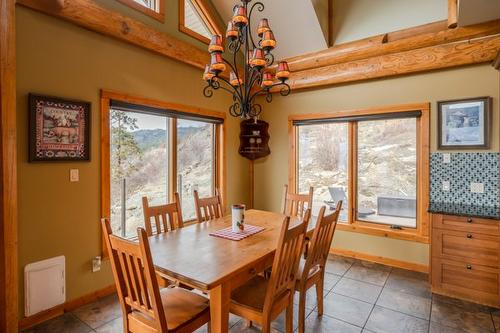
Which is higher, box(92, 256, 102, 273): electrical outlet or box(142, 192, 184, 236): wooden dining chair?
box(142, 192, 184, 236): wooden dining chair

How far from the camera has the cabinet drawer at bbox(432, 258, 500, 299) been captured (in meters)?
2.70

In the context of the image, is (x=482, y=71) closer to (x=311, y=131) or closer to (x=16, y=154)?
(x=311, y=131)

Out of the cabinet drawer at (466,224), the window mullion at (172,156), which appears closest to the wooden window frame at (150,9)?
the window mullion at (172,156)

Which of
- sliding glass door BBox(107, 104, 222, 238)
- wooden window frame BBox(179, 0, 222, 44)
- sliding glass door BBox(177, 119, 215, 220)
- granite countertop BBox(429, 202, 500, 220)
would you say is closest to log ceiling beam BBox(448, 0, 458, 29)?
granite countertop BBox(429, 202, 500, 220)

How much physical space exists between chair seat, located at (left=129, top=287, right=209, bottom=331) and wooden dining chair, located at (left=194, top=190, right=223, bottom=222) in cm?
101

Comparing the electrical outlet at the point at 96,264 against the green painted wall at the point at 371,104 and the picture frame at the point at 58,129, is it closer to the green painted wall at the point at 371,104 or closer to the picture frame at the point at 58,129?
the picture frame at the point at 58,129

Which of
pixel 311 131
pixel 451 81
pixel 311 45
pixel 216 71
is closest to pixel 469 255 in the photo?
pixel 451 81

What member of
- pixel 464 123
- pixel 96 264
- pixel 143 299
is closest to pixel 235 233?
pixel 143 299

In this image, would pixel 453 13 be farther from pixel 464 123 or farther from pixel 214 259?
pixel 214 259

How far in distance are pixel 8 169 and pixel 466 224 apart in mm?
4133

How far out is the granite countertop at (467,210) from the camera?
2.75 meters

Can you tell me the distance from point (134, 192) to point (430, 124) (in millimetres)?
3676

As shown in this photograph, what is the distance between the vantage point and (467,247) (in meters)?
2.80

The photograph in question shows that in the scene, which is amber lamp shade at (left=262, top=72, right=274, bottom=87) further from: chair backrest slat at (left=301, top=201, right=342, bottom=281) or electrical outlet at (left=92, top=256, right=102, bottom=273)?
electrical outlet at (left=92, top=256, right=102, bottom=273)
